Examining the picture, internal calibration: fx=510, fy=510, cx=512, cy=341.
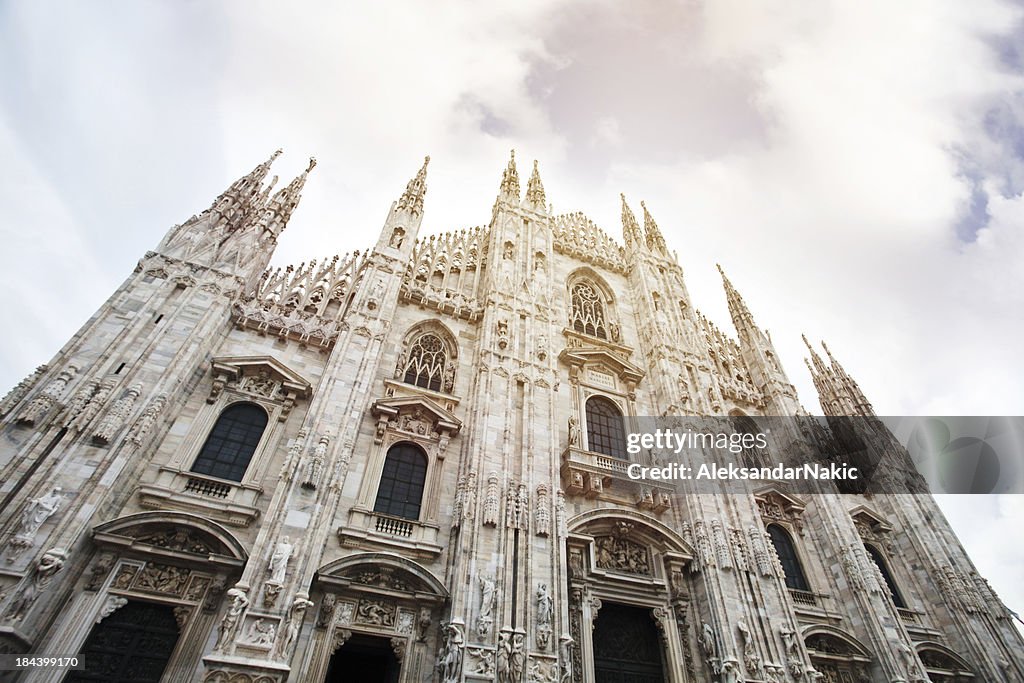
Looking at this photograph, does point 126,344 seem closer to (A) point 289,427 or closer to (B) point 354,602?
(A) point 289,427

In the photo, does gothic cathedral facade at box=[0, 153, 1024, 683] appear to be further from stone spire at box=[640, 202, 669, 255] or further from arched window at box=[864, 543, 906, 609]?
stone spire at box=[640, 202, 669, 255]

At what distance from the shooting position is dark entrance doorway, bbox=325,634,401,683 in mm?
11711

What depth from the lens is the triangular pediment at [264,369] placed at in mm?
14250

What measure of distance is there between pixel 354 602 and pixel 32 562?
6.07m

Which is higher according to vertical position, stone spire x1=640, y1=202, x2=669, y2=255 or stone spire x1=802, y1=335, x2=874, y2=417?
stone spire x1=640, y1=202, x2=669, y2=255

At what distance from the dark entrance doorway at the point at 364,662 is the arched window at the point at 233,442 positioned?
497cm

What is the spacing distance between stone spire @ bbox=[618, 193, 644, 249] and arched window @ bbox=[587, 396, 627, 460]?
1077 centimetres

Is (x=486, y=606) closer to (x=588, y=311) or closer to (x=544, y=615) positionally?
(x=544, y=615)

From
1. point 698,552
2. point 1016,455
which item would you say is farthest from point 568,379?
point 1016,455

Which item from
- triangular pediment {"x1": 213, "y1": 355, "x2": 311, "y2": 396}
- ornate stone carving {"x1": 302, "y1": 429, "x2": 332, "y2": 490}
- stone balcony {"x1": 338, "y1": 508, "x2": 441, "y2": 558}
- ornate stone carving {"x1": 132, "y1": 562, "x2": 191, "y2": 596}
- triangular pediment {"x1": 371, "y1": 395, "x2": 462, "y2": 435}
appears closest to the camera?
ornate stone carving {"x1": 132, "y1": 562, "x2": 191, "y2": 596}

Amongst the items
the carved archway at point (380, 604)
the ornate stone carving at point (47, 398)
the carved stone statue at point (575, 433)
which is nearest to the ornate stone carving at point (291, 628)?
the carved archway at point (380, 604)

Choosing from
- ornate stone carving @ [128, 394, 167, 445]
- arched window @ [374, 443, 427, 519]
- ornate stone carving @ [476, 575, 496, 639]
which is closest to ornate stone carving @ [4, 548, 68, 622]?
ornate stone carving @ [128, 394, 167, 445]

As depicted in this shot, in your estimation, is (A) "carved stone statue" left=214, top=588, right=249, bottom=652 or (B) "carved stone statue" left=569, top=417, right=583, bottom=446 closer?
(A) "carved stone statue" left=214, top=588, right=249, bottom=652

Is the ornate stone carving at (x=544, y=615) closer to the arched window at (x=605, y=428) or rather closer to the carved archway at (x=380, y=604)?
the carved archway at (x=380, y=604)
